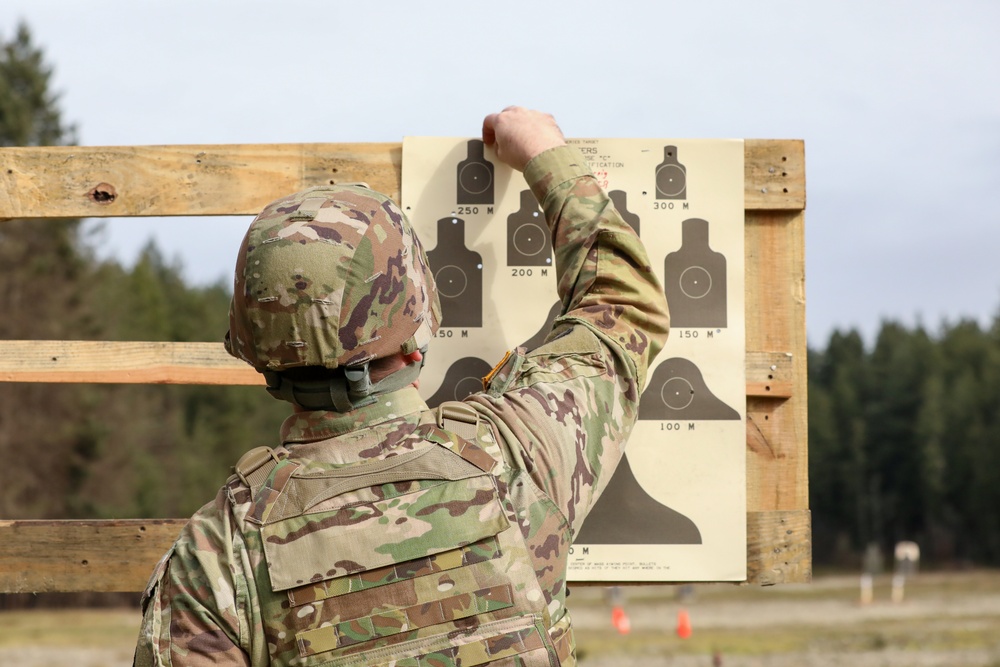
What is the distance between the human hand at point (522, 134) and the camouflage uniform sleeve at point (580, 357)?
0.19ft

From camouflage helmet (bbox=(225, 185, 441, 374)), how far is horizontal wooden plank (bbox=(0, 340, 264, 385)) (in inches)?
46.1

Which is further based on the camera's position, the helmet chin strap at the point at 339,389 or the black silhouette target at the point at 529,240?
the black silhouette target at the point at 529,240

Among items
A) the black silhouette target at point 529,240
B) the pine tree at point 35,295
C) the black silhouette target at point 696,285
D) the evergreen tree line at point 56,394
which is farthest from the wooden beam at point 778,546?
the pine tree at point 35,295

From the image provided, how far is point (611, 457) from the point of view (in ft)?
8.93

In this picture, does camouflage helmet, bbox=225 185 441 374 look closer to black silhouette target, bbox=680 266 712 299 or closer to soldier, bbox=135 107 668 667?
soldier, bbox=135 107 668 667

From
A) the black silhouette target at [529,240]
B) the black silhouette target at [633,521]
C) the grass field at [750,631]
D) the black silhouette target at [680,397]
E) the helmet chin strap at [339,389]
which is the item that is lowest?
the grass field at [750,631]

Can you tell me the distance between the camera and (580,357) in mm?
2711

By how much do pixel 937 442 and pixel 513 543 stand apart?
7159 cm

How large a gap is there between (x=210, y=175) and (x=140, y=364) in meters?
0.67

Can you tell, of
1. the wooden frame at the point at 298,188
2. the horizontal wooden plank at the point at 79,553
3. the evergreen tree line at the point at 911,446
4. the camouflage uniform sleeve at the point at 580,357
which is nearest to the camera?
the camouflage uniform sleeve at the point at 580,357

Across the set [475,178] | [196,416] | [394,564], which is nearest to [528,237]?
[475,178]

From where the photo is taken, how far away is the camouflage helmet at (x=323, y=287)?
7.84 feet

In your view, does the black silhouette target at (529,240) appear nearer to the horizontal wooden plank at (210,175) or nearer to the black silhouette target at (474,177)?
the black silhouette target at (474,177)

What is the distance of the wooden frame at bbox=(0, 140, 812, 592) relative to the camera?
3.66 m
